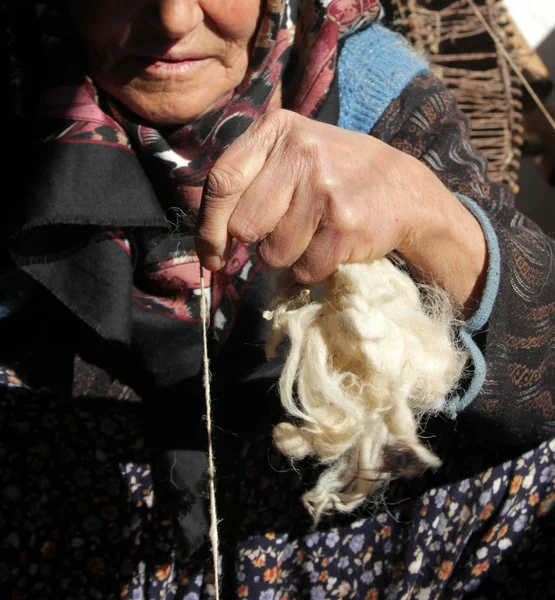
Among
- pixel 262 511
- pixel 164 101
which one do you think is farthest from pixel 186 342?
pixel 164 101

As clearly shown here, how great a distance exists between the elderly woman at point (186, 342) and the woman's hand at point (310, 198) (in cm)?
24

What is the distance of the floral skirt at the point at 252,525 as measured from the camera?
1.10 metres

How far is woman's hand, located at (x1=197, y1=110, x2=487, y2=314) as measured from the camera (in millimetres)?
651

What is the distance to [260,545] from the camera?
3.67 ft

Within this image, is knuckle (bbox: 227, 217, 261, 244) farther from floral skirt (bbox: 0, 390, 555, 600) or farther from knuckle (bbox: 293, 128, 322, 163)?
floral skirt (bbox: 0, 390, 555, 600)

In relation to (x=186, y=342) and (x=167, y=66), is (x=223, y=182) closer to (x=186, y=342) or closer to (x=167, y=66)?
(x=167, y=66)

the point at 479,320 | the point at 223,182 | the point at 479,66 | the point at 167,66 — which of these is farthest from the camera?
the point at 479,66

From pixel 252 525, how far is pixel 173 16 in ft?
3.08

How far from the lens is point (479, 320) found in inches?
32.4

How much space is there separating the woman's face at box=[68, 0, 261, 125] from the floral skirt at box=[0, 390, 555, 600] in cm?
64

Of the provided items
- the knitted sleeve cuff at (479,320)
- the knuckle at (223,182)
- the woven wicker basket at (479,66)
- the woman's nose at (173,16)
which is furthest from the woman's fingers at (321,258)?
the woven wicker basket at (479,66)

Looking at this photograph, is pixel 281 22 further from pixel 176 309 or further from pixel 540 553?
pixel 540 553

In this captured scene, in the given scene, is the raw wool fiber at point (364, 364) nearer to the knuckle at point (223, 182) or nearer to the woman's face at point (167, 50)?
the knuckle at point (223, 182)

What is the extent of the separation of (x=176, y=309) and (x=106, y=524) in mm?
458
